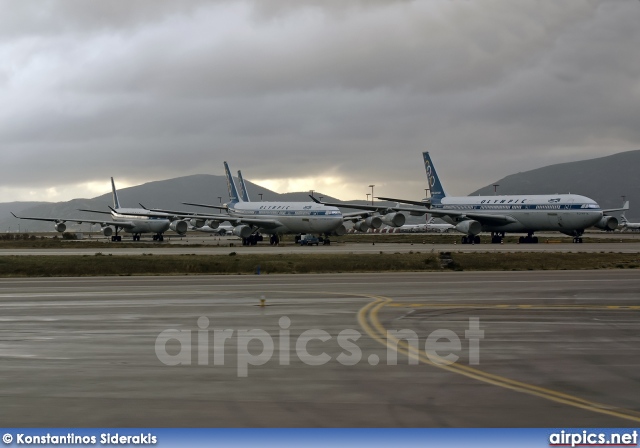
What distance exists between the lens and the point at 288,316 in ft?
66.9

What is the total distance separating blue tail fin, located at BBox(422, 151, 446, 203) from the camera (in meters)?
83.8

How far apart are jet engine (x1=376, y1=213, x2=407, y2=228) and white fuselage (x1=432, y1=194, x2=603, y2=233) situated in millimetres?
8325

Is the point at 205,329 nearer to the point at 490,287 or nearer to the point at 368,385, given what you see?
the point at 368,385

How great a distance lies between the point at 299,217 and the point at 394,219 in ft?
36.9

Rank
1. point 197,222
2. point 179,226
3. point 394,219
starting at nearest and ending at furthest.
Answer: point 394,219 < point 179,226 < point 197,222

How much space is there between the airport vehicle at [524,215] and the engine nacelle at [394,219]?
563cm

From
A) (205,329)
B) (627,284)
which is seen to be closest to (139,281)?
(205,329)

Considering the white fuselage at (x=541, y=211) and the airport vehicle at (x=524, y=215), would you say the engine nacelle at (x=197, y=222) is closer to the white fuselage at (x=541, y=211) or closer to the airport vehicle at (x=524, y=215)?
the airport vehicle at (x=524, y=215)

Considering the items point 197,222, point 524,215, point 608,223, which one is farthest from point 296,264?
point 197,222

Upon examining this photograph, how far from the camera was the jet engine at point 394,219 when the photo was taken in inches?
2721

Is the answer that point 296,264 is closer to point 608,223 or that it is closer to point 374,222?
point 374,222

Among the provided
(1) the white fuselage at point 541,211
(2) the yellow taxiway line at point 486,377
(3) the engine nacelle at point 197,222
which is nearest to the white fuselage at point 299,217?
(3) the engine nacelle at point 197,222

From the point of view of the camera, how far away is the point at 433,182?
85.8m

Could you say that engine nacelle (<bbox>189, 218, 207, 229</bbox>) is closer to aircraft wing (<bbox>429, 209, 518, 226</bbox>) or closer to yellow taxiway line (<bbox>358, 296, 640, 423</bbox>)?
aircraft wing (<bbox>429, 209, 518, 226</bbox>)
